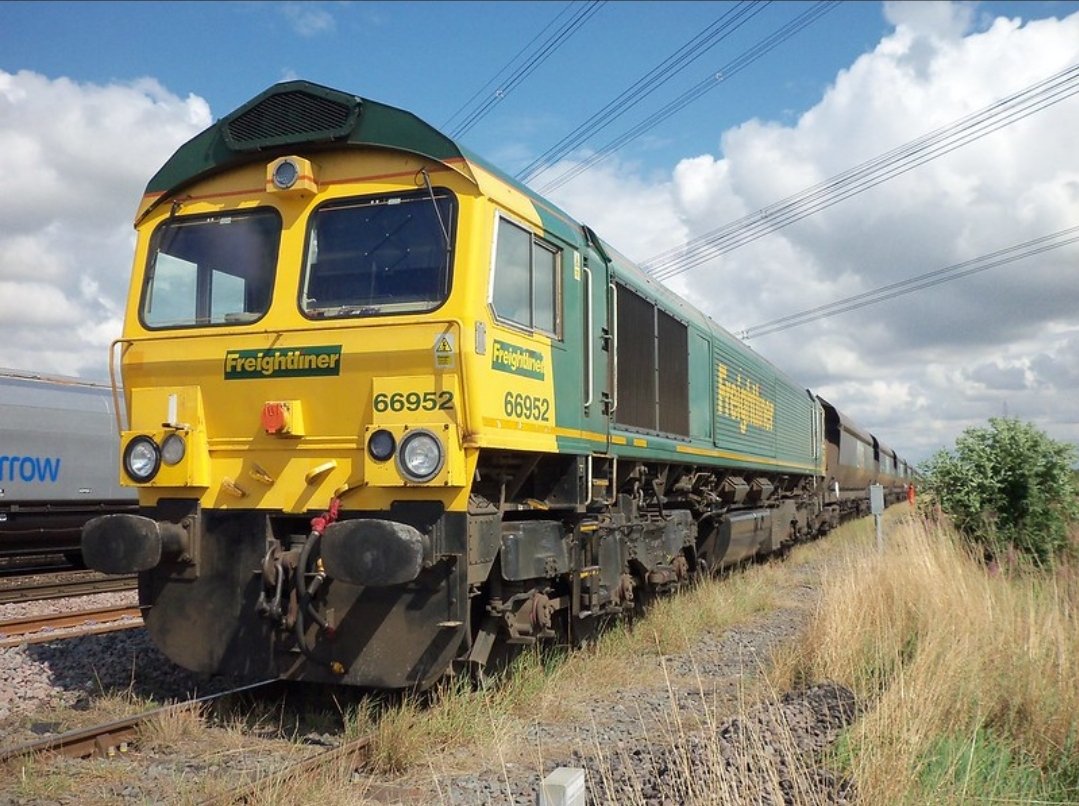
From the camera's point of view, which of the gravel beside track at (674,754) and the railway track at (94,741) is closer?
the gravel beside track at (674,754)

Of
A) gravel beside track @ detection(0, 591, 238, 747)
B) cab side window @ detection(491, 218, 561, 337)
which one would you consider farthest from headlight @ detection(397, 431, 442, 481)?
gravel beside track @ detection(0, 591, 238, 747)

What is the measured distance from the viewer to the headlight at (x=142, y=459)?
19.9 ft

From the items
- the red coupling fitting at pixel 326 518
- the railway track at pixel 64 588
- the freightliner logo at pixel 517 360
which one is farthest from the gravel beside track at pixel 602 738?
the railway track at pixel 64 588

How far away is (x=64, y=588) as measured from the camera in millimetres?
12289

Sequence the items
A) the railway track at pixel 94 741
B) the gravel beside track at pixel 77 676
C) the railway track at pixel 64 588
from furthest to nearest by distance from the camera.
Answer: the railway track at pixel 64 588 < the gravel beside track at pixel 77 676 < the railway track at pixel 94 741

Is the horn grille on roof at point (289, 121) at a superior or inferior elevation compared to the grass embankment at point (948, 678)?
superior

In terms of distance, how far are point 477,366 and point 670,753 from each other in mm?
2284

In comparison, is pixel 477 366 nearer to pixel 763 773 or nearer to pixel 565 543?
pixel 565 543

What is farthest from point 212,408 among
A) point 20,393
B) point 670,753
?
point 20,393

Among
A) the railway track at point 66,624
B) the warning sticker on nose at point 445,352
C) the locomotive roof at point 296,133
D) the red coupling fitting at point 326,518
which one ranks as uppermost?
the locomotive roof at point 296,133

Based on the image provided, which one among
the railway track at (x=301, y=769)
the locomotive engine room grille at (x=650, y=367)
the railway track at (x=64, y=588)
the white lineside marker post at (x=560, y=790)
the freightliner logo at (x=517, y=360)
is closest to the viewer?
the white lineside marker post at (x=560, y=790)

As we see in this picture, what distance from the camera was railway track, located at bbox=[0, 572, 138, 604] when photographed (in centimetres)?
1163

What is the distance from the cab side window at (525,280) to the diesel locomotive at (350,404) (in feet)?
0.07

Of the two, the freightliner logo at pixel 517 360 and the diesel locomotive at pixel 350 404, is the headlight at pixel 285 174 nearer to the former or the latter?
the diesel locomotive at pixel 350 404
